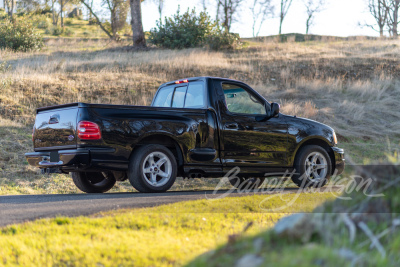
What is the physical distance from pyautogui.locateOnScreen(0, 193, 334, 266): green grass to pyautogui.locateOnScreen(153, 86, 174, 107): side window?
11.9 feet

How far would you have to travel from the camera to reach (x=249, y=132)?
8961 millimetres

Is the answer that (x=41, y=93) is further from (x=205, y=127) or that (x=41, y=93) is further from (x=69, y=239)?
(x=69, y=239)

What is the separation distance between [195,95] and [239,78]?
15229 millimetres

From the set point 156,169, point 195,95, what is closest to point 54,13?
point 195,95

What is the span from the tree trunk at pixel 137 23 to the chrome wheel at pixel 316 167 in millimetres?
21673

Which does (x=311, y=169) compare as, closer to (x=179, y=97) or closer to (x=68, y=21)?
(x=179, y=97)

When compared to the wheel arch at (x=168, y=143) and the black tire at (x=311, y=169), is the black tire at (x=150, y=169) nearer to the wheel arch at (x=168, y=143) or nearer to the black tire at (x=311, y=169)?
the wheel arch at (x=168, y=143)

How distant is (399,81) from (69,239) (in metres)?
23.7

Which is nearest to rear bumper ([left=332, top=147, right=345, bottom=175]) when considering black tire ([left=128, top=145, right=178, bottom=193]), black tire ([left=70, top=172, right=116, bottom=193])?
black tire ([left=128, top=145, right=178, bottom=193])

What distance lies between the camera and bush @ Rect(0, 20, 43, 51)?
96.5 feet

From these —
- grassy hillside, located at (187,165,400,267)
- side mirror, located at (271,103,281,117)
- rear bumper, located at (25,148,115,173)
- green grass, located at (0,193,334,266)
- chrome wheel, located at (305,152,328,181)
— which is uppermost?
side mirror, located at (271,103,281,117)

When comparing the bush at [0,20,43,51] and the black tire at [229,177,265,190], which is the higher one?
the bush at [0,20,43,51]

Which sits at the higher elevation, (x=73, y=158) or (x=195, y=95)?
(x=195, y=95)

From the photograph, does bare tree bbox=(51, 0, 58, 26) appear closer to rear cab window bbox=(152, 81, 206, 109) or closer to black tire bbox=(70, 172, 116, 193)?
rear cab window bbox=(152, 81, 206, 109)
